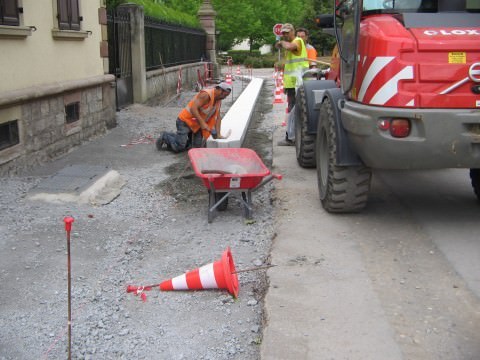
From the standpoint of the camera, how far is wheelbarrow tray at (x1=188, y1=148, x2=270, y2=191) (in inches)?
209

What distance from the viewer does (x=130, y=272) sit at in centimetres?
452

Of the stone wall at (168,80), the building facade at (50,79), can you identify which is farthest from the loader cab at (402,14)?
the stone wall at (168,80)

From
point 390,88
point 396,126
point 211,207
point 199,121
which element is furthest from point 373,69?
point 199,121

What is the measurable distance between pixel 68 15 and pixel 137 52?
16.2 feet

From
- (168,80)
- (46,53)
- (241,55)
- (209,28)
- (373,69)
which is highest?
(209,28)

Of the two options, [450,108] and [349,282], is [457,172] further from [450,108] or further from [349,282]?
[349,282]

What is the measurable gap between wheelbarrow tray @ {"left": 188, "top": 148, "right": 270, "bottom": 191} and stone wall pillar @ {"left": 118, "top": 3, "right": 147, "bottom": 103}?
834cm

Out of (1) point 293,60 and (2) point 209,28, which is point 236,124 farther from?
(2) point 209,28

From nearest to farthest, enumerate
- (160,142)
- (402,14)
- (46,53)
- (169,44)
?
(402,14)
(46,53)
(160,142)
(169,44)

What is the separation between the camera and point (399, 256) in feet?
15.1

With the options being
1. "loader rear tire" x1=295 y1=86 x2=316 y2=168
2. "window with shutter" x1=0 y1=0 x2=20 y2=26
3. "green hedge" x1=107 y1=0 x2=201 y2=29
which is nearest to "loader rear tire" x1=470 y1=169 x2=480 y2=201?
"loader rear tire" x1=295 y1=86 x2=316 y2=168

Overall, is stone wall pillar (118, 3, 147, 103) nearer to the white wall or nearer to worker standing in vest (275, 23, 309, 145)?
the white wall

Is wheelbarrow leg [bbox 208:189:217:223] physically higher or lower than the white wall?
lower

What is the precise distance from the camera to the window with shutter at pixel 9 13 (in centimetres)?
683
